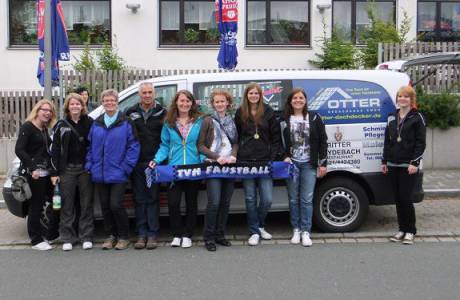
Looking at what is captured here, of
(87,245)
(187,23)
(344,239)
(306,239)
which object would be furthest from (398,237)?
(187,23)

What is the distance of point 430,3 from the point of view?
17.6m

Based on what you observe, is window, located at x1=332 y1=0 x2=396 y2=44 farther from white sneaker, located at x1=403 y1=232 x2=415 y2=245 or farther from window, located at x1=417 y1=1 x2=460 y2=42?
white sneaker, located at x1=403 y1=232 x2=415 y2=245

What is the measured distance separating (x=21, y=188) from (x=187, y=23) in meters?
11.3

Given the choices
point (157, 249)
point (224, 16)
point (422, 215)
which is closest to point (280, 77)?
point (157, 249)

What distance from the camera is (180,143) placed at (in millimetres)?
6445

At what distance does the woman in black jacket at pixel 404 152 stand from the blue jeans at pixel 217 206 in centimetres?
183

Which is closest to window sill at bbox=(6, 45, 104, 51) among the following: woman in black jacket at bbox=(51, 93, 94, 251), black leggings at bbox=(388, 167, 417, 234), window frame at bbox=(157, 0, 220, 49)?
window frame at bbox=(157, 0, 220, 49)

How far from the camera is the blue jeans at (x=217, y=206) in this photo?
652 cm

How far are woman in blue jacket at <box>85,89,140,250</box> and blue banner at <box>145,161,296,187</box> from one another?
282 millimetres

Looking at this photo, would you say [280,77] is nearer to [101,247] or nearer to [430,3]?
A: [101,247]

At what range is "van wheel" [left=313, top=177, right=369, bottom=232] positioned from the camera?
6.95 m

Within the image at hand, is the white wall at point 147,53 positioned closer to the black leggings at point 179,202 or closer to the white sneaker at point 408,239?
the black leggings at point 179,202

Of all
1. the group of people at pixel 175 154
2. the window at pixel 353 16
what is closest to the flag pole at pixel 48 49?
the group of people at pixel 175 154

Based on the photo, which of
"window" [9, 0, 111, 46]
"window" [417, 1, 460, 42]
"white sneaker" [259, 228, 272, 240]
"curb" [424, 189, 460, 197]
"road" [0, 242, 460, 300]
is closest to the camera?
"road" [0, 242, 460, 300]
